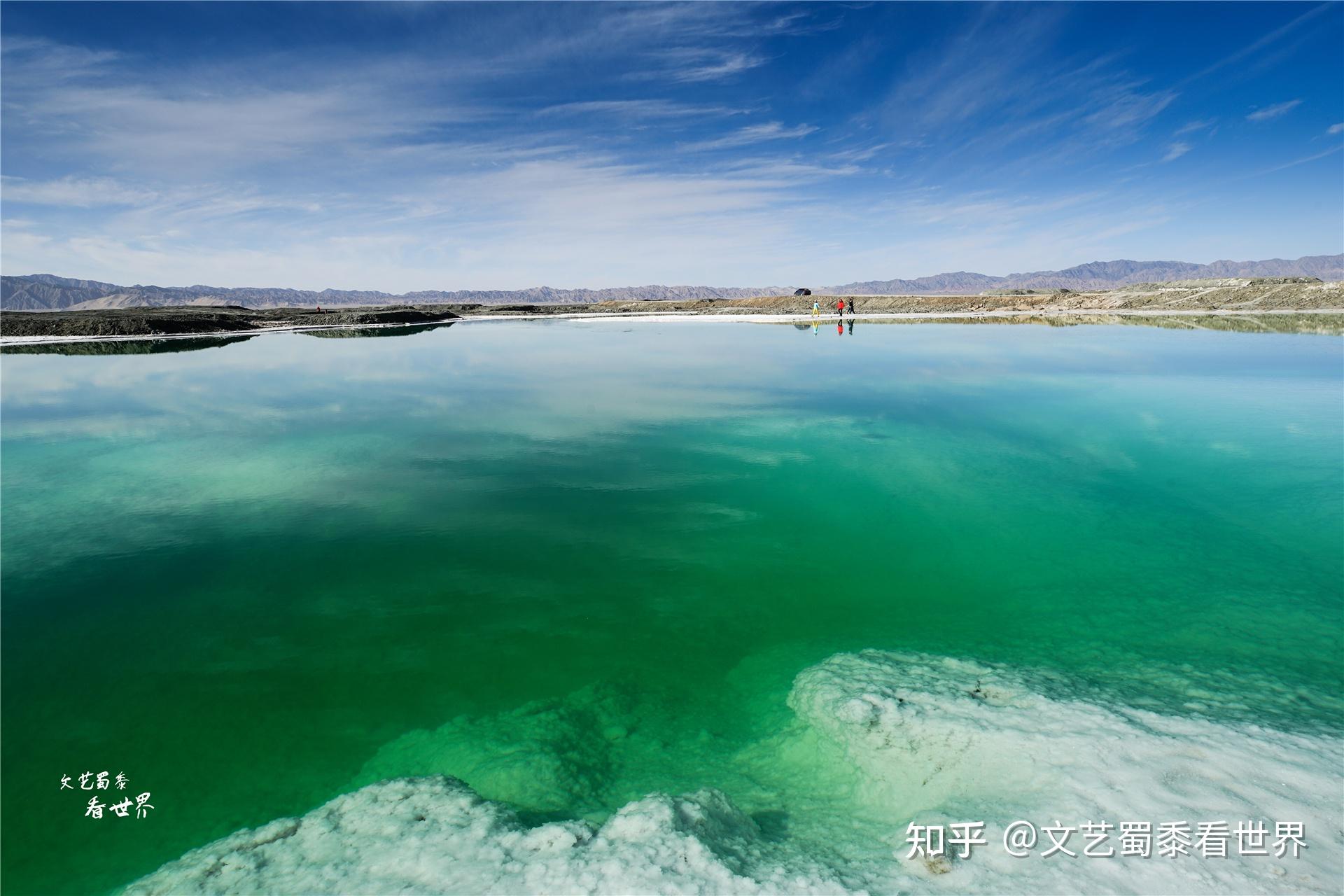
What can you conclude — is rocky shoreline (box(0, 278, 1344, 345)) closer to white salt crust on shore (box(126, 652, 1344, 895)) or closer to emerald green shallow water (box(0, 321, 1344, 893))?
emerald green shallow water (box(0, 321, 1344, 893))

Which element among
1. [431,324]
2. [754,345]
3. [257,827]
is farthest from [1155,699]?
[431,324]

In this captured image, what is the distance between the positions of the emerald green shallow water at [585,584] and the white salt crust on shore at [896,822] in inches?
21.1

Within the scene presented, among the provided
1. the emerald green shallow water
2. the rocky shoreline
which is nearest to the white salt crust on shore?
the emerald green shallow water

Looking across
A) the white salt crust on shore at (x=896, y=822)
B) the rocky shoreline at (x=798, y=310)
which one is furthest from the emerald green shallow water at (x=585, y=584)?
the rocky shoreline at (x=798, y=310)

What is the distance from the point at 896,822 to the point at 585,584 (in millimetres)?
5230

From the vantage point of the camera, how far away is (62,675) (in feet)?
23.5

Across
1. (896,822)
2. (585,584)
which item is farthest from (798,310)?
(896,822)

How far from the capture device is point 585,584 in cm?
918

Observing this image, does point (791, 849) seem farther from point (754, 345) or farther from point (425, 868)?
point (754, 345)

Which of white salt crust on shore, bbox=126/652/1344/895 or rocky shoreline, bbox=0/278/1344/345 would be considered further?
rocky shoreline, bbox=0/278/1344/345

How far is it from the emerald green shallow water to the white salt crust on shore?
54 centimetres

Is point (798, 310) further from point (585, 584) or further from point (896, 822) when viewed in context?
point (896, 822)

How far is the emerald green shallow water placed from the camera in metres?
5.98

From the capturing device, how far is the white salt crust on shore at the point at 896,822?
407 centimetres
